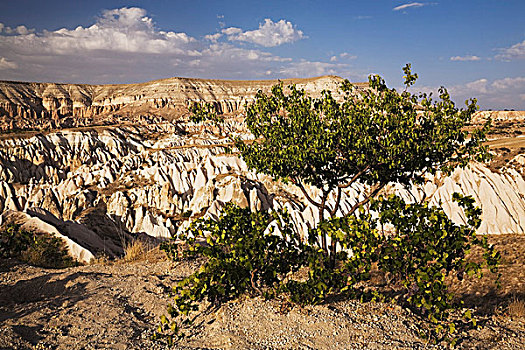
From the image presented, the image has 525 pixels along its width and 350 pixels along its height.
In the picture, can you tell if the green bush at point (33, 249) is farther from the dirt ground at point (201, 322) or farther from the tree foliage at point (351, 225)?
the tree foliage at point (351, 225)

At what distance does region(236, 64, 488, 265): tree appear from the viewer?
7.53 metres

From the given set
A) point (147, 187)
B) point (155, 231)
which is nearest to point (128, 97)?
point (147, 187)

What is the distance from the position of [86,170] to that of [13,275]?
47.3 meters

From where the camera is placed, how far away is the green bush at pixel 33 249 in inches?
420

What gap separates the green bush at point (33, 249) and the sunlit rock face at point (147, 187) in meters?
0.60

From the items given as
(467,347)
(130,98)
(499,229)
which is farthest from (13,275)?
(130,98)

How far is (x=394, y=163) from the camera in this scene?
7453 millimetres

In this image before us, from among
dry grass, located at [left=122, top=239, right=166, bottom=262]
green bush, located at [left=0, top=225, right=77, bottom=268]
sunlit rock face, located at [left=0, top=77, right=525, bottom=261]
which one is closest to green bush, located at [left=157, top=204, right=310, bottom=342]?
dry grass, located at [left=122, top=239, right=166, bottom=262]

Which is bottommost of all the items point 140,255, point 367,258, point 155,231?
point 155,231

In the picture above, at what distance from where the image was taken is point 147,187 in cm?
4209

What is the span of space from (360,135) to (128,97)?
130 meters

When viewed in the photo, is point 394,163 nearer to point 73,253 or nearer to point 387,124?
point 387,124

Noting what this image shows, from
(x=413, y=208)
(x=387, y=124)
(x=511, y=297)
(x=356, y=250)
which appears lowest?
(x=511, y=297)

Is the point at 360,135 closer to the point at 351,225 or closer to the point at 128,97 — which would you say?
the point at 351,225
